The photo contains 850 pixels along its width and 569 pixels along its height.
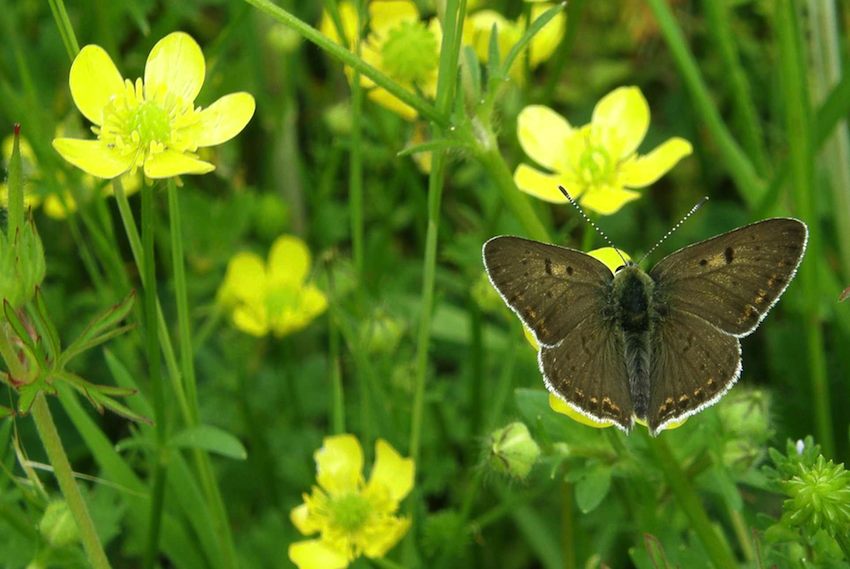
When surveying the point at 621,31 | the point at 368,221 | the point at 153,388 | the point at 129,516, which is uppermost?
the point at 621,31

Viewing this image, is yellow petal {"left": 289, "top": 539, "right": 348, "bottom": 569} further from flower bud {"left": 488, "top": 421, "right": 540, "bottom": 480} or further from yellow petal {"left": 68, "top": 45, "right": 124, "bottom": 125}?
yellow petal {"left": 68, "top": 45, "right": 124, "bottom": 125}

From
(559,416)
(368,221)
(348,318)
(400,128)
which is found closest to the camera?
(559,416)

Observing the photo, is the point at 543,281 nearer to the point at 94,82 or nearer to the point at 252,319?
the point at 94,82

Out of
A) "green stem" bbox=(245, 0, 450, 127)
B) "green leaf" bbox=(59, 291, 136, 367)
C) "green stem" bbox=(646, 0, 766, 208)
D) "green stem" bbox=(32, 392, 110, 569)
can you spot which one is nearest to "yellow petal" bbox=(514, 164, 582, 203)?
"green stem" bbox=(245, 0, 450, 127)

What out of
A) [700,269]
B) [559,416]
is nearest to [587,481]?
[559,416]

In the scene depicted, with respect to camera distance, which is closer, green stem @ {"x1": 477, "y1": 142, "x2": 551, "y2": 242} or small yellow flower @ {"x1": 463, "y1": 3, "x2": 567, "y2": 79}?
green stem @ {"x1": 477, "y1": 142, "x2": 551, "y2": 242}

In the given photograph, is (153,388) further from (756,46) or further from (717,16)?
(756,46)
